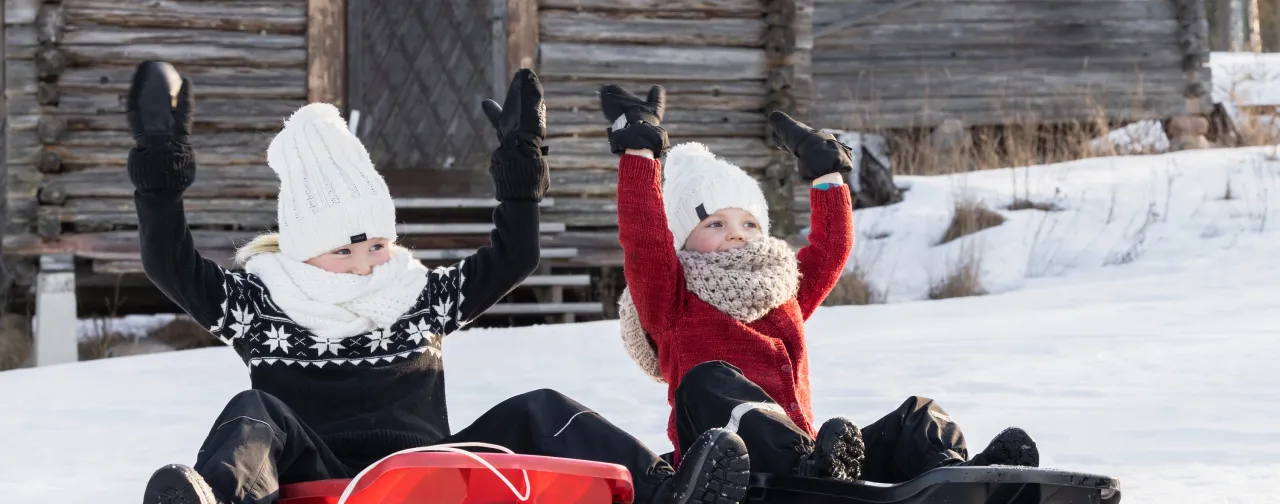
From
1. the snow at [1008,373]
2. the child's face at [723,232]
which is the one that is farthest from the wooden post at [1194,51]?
the child's face at [723,232]

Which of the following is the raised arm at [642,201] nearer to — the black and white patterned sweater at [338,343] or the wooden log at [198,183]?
the black and white patterned sweater at [338,343]

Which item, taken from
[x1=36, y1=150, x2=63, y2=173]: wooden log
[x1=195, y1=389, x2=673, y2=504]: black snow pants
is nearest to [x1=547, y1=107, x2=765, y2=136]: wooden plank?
[x1=36, y1=150, x2=63, y2=173]: wooden log

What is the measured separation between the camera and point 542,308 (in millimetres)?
8891

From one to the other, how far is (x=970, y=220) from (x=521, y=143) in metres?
7.79

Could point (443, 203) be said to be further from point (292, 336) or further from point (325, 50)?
point (292, 336)

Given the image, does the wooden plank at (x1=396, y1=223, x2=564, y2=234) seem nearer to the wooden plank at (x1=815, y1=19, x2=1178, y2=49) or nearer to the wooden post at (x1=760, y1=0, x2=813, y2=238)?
the wooden post at (x1=760, y1=0, x2=813, y2=238)

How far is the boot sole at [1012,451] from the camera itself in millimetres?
2979

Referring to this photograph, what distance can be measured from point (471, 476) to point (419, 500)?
10 cm

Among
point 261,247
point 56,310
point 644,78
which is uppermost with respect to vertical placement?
point 644,78

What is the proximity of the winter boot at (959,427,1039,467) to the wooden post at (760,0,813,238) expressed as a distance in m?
6.39

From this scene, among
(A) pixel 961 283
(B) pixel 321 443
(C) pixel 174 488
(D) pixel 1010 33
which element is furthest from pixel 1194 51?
(C) pixel 174 488

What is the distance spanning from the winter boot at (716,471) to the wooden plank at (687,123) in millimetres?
6448

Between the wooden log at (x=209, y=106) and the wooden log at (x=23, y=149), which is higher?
the wooden log at (x=209, y=106)

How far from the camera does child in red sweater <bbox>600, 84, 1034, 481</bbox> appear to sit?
3246mm
